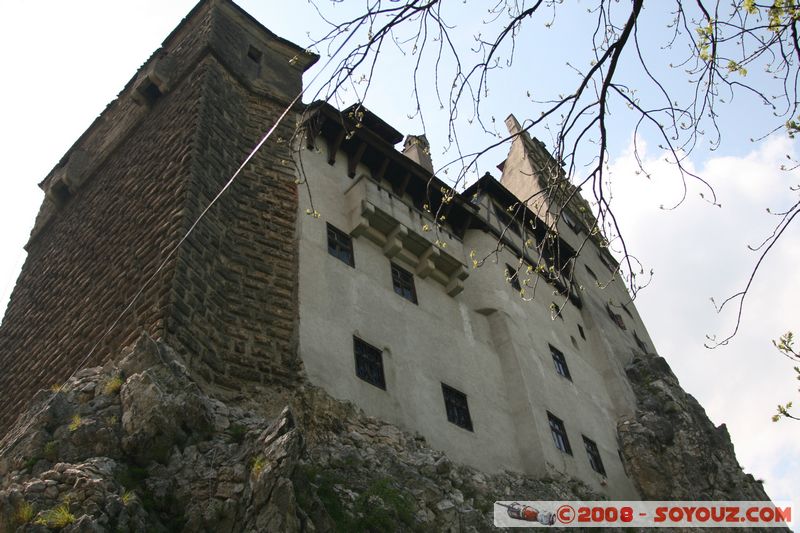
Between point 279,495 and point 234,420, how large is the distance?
184cm

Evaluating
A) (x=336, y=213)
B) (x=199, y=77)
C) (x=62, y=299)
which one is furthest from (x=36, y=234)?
(x=336, y=213)

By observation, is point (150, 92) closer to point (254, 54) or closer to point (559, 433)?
point (254, 54)

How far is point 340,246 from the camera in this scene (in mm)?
13352

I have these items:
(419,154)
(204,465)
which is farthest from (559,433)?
(419,154)

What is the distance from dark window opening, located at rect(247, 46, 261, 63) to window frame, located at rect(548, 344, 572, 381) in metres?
9.12

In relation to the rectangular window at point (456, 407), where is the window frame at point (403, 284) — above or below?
above

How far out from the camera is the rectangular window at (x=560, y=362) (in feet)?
54.5

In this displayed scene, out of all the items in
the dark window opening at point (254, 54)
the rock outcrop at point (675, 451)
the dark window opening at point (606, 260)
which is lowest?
the rock outcrop at point (675, 451)

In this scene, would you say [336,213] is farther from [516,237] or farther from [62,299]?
[516,237]

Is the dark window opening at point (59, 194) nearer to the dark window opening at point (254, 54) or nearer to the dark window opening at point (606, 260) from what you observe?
the dark window opening at point (254, 54)

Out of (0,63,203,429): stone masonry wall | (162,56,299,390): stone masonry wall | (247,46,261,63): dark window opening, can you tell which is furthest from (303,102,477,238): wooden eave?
(0,63,203,429): stone masonry wall

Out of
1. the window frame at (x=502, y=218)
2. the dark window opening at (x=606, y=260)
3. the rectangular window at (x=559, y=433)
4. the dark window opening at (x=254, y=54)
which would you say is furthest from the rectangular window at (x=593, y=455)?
the dark window opening at (x=606, y=260)

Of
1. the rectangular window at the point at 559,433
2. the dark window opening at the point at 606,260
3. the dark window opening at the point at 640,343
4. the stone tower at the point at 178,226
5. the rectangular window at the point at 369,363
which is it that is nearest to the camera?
the stone tower at the point at 178,226

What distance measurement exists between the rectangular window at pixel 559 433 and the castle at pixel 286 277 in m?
0.04
